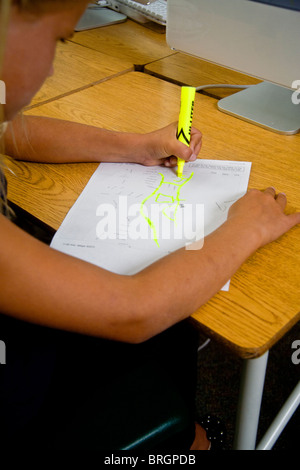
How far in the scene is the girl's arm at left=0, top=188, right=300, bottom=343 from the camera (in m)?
0.49

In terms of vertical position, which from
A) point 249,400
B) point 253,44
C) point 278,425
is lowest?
point 278,425

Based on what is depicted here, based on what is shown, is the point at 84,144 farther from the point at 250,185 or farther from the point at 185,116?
the point at 250,185

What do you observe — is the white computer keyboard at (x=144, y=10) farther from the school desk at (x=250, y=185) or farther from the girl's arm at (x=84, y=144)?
the girl's arm at (x=84, y=144)

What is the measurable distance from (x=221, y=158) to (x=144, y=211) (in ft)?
0.76

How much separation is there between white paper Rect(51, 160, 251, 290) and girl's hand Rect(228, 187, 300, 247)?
32mm

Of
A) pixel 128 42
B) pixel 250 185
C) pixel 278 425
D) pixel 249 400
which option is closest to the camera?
pixel 249 400

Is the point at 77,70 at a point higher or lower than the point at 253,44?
lower

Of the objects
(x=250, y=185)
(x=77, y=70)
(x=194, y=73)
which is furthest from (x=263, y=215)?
(x=77, y=70)

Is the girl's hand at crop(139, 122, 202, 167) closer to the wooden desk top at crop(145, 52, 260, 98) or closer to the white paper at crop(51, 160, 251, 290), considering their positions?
the white paper at crop(51, 160, 251, 290)

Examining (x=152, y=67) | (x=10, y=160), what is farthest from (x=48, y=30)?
(x=152, y=67)

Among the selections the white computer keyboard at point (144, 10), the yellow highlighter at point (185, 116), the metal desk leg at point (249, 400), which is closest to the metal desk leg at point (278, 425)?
the metal desk leg at point (249, 400)

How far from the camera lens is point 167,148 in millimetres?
813

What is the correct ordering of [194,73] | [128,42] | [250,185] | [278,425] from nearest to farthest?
[250,185], [278,425], [194,73], [128,42]

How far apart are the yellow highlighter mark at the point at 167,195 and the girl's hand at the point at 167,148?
43mm
